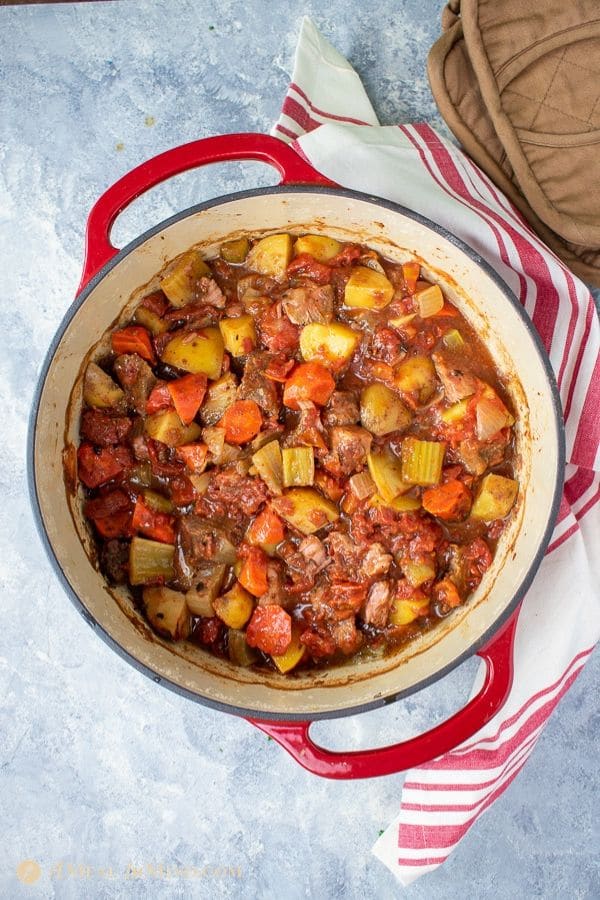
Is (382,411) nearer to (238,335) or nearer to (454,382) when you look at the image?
(454,382)

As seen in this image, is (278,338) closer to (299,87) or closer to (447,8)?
(299,87)

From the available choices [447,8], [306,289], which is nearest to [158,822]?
[306,289]

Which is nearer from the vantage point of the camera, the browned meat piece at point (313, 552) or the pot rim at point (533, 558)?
the pot rim at point (533, 558)

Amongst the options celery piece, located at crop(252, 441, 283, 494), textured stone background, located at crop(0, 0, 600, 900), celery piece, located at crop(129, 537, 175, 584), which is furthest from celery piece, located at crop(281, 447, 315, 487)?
textured stone background, located at crop(0, 0, 600, 900)

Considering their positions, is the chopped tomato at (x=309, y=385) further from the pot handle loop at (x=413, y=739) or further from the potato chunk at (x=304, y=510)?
the pot handle loop at (x=413, y=739)

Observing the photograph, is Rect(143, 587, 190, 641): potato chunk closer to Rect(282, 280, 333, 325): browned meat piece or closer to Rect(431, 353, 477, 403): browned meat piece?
Rect(282, 280, 333, 325): browned meat piece

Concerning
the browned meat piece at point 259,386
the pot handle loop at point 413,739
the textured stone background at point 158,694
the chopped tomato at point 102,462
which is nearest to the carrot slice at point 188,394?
the browned meat piece at point 259,386
